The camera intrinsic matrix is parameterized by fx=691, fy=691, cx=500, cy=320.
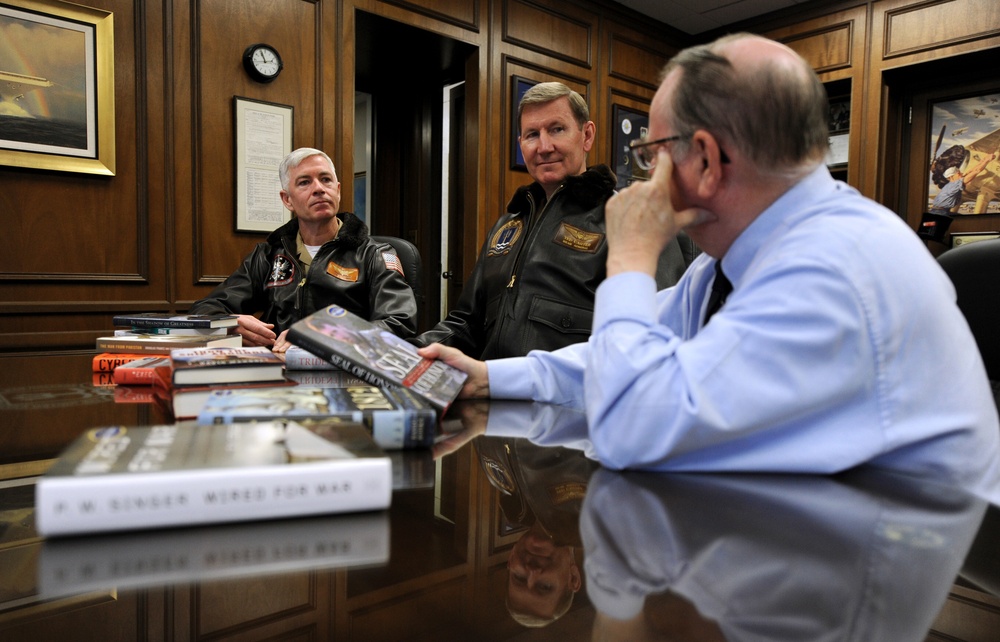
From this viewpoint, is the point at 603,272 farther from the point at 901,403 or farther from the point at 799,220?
the point at 901,403

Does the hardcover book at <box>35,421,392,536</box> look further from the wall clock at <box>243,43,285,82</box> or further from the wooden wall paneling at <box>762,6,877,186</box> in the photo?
the wooden wall paneling at <box>762,6,877,186</box>

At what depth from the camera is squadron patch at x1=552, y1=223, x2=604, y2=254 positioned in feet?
7.00

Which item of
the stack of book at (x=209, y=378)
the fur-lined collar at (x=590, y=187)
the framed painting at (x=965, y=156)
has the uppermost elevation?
the framed painting at (x=965, y=156)

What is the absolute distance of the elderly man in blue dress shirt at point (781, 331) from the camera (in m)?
0.74

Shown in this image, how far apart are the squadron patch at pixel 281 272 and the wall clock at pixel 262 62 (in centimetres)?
154

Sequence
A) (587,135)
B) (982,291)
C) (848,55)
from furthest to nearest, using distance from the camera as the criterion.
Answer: (848,55) → (587,135) → (982,291)

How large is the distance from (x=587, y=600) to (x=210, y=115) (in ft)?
12.5

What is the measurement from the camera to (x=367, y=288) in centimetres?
262

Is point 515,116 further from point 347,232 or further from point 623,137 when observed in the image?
point 347,232

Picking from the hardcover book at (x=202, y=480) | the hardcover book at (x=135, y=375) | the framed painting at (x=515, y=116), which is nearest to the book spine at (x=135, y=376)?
the hardcover book at (x=135, y=375)

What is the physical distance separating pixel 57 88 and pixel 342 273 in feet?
5.84

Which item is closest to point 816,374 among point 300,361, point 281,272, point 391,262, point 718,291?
point 718,291

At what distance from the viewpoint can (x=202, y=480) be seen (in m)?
0.52

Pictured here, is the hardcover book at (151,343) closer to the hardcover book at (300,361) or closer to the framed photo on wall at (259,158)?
the hardcover book at (300,361)
